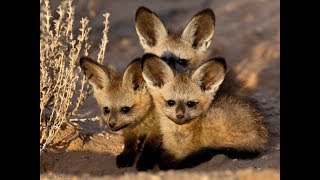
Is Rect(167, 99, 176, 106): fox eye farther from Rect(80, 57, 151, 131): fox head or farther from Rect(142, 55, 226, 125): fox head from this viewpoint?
Rect(80, 57, 151, 131): fox head

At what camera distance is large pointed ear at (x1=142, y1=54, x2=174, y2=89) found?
5.84 metres

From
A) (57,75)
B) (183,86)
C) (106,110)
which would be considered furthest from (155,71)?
(57,75)

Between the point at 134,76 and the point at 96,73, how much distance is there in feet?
1.20

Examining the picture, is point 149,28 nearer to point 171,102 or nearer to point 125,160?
point 171,102

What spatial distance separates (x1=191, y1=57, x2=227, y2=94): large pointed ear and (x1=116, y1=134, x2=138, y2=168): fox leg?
2.91 feet

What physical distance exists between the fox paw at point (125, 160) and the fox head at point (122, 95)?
1.36ft

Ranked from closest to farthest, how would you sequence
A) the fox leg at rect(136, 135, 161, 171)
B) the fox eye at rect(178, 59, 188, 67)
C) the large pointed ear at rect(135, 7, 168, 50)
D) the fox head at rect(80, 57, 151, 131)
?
1. the fox head at rect(80, 57, 151, 131)
2. the fox leg at rect(136, 135, 161, 171)
3. the fox eye at rect(178, 59, 188, 67)
4. the large pointed ear at rect(135, 7, 168, 50)

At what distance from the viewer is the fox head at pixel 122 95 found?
607cm

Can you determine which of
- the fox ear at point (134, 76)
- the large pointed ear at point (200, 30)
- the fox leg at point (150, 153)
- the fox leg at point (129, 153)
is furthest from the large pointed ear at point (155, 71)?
the large pointed ear at point (200, 30)

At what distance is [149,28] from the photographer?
22.1ft

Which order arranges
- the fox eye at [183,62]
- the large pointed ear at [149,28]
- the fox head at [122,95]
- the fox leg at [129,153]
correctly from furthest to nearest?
the large pointed ear at [149,28] < the fox eye at [183,62] < the fox leg at [129,153] < the fox head at [122,95]

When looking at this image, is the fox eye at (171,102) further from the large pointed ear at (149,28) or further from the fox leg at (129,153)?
the large pointed ear at (149,28)

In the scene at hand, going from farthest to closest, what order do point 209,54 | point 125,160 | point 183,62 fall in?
point 209,54, point 183,62, point 125,160

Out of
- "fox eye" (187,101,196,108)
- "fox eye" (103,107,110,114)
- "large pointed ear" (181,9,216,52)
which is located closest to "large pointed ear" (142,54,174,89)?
"fox eye" (187,101,196,108)
